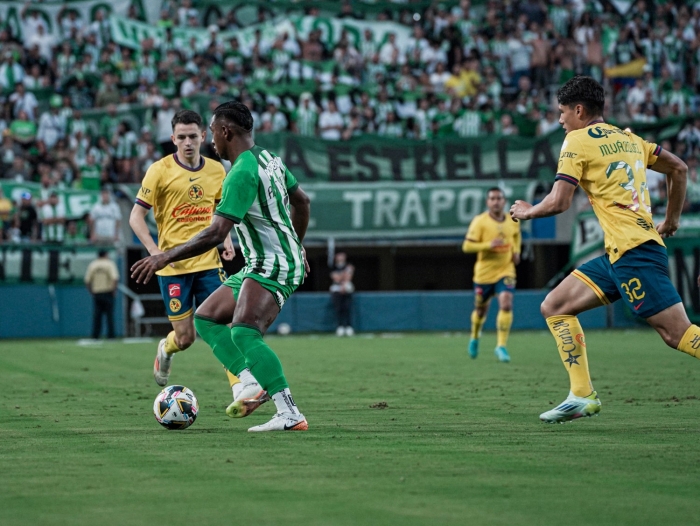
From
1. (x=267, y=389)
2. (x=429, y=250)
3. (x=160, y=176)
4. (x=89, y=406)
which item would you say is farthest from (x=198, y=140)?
(x=429, y=250)

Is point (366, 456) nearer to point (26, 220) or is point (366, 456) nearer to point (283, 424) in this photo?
point (283, 424)

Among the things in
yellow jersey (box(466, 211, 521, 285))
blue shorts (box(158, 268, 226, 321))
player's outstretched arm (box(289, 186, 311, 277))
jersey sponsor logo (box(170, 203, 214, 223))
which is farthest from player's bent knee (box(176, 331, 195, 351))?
yellow jersey (box(466, 211, 521, 285))

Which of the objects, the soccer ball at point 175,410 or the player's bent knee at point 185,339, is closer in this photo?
the soccer ball at point 175,410

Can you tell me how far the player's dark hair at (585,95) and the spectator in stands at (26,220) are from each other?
63.6 ft

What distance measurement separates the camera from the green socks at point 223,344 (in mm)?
8547

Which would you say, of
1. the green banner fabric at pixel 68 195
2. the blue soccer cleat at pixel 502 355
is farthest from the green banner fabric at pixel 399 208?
the blue soccer cleat at pixel 502 355

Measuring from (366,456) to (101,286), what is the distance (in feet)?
59.2

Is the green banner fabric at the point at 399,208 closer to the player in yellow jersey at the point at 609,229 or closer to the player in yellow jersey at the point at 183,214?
the player in yellow jersey at the point at 183,214

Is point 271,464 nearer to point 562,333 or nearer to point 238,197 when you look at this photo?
point 238,197

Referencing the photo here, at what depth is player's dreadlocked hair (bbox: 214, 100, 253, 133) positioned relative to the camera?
7672 mm

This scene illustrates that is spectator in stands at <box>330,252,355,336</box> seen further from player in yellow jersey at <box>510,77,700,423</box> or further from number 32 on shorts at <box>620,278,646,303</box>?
number 32 on shorts at <box>620,278,646,303</box>

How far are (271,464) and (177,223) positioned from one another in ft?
14.9

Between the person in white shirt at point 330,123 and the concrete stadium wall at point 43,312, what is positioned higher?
the person in white shirt at point 330,123

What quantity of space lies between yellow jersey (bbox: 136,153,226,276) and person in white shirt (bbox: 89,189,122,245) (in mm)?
15047
